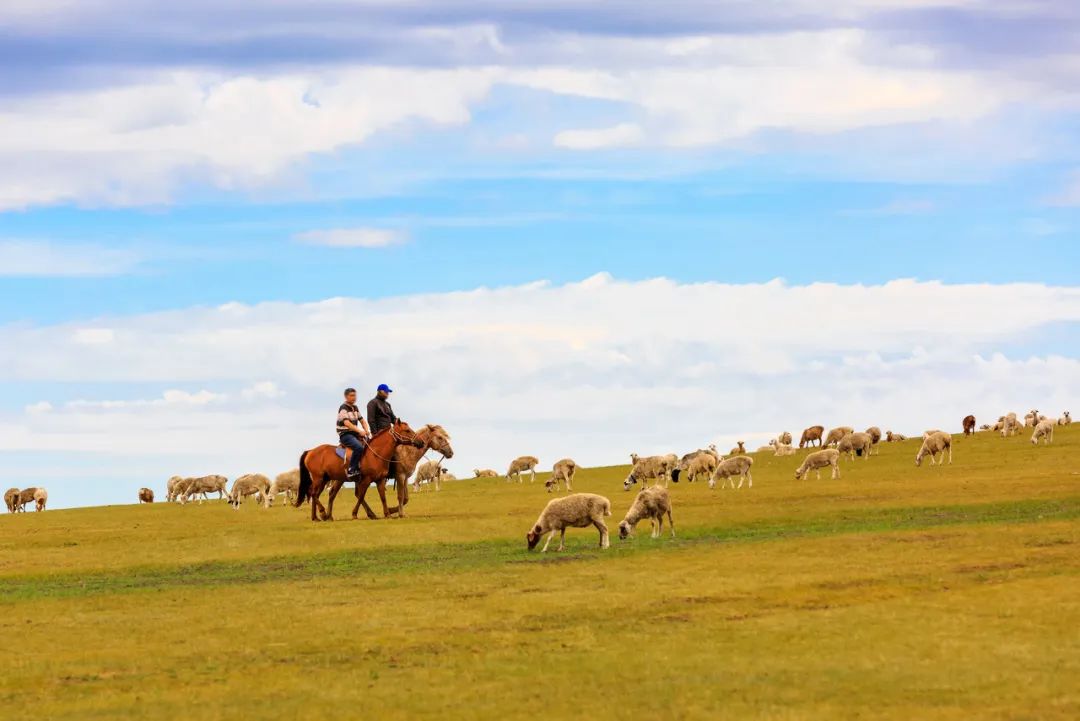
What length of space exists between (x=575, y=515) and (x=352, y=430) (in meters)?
12.6

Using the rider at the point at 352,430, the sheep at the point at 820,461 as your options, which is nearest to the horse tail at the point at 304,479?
the rider at the point at 352,430

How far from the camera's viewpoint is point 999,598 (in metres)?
24.2

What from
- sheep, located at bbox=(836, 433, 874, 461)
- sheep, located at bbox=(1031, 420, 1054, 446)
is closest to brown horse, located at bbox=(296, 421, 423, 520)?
sheep, located at bbox=(836, 433, 874, 461)

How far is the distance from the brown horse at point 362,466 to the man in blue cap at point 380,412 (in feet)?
2.06

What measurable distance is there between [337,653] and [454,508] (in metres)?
29.0

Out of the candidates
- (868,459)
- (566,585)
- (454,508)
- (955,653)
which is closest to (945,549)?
(566,585)

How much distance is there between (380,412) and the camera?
45.1 m

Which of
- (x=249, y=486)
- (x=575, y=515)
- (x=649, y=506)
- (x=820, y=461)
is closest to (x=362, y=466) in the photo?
(x=649, y=506)

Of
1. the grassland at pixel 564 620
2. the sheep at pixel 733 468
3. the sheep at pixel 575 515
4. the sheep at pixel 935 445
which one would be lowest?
the grassland at pixel 564 620

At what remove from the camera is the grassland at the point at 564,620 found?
704 inches

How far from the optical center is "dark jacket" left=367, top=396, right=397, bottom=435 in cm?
4509

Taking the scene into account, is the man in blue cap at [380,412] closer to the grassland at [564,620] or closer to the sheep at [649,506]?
the grassland at [564,620]

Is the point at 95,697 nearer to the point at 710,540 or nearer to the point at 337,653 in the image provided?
the point at 337,653

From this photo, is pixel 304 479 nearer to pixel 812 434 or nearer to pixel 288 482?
pixel 288 482
